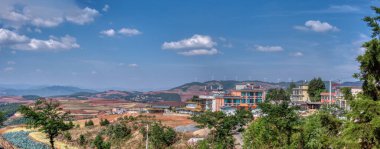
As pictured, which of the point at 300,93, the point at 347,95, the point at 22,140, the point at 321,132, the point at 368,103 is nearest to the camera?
the point at 368,103

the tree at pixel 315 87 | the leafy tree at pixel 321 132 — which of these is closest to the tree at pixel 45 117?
the leafy tree at pixel 321 132

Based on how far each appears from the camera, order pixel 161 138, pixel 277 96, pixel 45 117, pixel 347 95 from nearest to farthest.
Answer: pixel 347 95, pixel 45 117, pixel 161 138, pixel 277 96

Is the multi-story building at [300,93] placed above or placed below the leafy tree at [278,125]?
above

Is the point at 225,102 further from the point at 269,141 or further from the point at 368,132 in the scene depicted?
the point at 368,132

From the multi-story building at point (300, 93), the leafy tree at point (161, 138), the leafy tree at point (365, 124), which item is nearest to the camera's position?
the leafy tree at point (365, 124)

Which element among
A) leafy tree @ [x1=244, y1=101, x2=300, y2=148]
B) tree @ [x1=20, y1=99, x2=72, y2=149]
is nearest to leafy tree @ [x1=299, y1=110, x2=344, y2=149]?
leafy tree @ [x1=244, y1=101, x2=300, y2=148]

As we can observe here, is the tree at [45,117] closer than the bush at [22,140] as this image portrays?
Yes

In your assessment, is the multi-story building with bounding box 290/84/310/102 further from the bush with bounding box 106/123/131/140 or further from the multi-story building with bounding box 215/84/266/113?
the bush with bounding box 106/123/131/140

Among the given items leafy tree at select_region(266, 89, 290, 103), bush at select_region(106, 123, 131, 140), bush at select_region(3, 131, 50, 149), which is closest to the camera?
leafy tree at select_region(266, 89, 290, 103)

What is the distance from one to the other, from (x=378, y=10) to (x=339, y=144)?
4472 millimetres

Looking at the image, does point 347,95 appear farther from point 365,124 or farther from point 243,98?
point 243,98

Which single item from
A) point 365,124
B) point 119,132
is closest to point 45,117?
point 365,124

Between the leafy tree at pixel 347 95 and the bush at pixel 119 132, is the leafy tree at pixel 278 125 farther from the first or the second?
the bush at pixel 119 132

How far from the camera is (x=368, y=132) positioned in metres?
11.9
